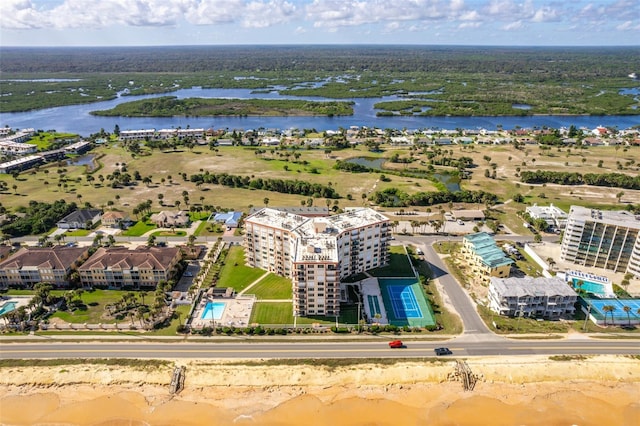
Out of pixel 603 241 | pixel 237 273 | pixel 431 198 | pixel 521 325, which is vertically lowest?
pixel 521 325

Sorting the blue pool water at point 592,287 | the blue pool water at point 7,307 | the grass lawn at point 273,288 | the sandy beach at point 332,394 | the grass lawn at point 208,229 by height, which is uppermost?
the blue pool water at point 592,287

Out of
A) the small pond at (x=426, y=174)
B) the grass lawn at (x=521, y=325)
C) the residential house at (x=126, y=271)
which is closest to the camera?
the grass lawn at (x=521, y=325)

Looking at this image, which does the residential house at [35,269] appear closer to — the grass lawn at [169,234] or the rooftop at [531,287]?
the grass lawn at [169,234]

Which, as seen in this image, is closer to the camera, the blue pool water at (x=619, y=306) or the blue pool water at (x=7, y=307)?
the blue pool water at (x=619, y=306)

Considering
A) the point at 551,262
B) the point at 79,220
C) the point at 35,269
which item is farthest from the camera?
the point at 79,220

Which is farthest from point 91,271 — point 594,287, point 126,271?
point 594,287

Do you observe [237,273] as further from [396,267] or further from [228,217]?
[396,267]

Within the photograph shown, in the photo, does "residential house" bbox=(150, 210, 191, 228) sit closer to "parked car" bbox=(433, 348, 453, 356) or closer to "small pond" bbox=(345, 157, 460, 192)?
"parked car" bbox=(433, 348, 453, 356)

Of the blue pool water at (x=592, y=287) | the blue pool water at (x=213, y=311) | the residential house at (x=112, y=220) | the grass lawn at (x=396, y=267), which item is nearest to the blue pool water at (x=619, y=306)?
the blue pool water at (x=592, y=287)
